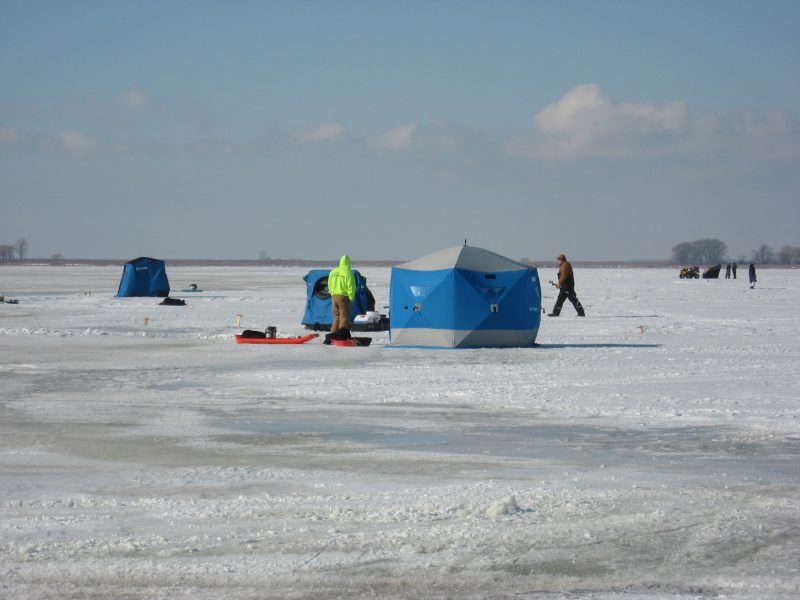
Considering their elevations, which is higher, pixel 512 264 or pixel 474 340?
pixel 512 264

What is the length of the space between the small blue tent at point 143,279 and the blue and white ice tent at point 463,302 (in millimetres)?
24790

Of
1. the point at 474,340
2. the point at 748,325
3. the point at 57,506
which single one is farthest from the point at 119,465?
the point at 748,325

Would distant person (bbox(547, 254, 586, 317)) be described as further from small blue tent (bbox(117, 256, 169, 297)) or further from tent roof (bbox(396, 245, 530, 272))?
small blue tent (bbox(117, 256, 169, 297))

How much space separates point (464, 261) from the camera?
2177 centimetres

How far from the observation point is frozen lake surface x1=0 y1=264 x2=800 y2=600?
6.36m

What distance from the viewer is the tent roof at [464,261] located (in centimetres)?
2173

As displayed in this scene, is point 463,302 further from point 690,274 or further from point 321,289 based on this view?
point 690,274

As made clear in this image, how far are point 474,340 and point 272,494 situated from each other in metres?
13.3

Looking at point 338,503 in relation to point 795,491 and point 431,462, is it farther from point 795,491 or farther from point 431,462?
point 795,491

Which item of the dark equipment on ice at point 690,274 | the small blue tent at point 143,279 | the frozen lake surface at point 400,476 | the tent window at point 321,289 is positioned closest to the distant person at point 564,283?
the tent window at point 321,289

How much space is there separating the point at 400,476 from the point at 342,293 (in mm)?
13531

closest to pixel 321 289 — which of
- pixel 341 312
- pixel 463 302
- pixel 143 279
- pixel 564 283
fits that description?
pixel 341 312

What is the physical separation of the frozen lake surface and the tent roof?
2586 millimetres

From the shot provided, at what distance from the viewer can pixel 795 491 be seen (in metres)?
8.59
